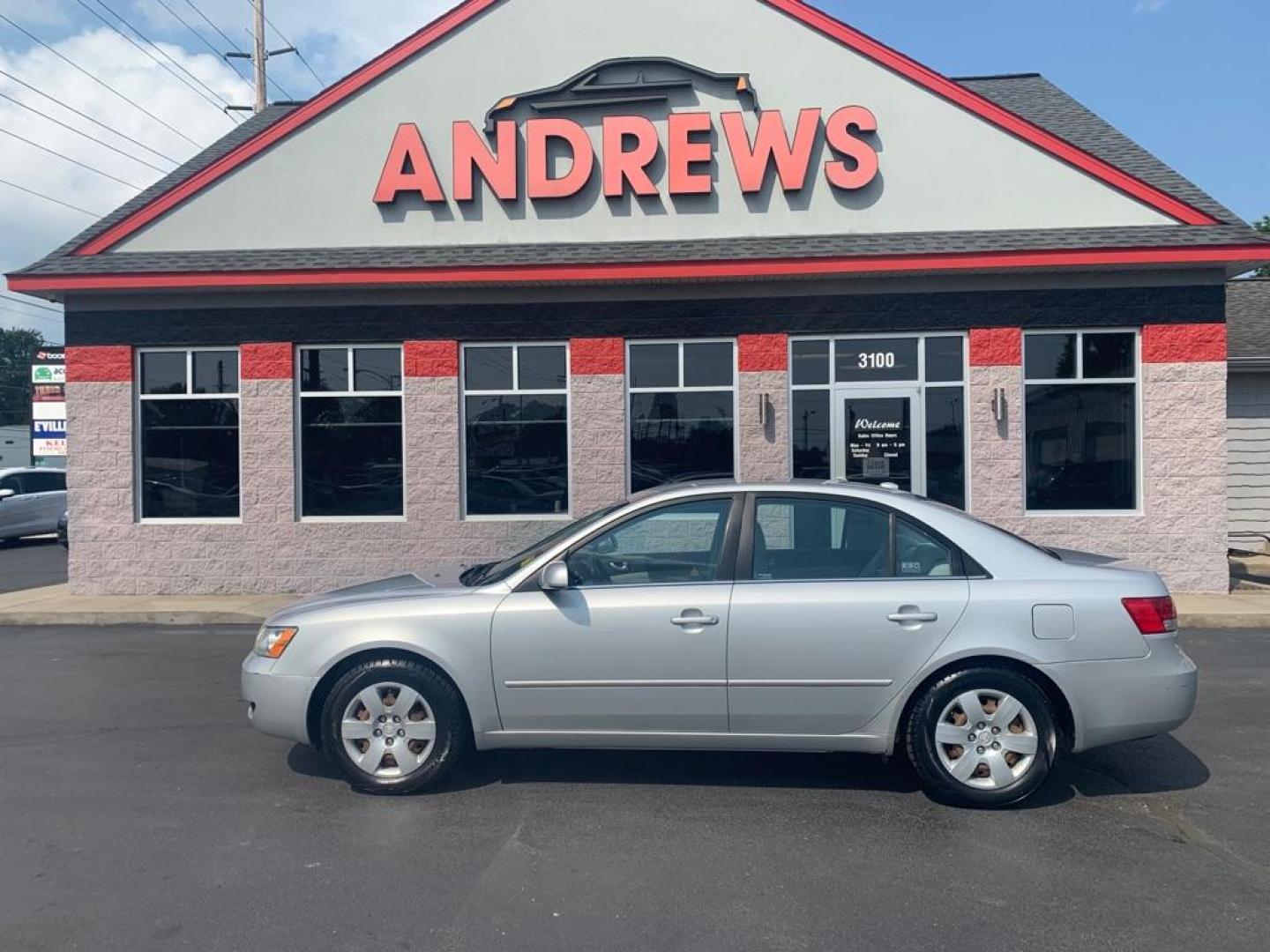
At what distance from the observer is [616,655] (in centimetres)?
518

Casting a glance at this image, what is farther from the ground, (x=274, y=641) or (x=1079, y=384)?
(x=1079, y=384)

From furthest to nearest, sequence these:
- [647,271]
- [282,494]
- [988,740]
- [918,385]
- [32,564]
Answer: [32,564] → [282,494] → [918,385] → [647,271] → [988,740]

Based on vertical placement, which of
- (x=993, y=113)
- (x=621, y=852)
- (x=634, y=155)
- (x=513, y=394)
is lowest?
(x=621, y=852)

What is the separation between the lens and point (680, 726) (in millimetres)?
5211

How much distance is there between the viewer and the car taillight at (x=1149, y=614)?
5.12 meters

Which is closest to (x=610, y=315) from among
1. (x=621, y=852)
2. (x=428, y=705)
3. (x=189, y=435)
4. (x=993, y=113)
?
(x=993, y=113)

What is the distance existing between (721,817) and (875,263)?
313 inches

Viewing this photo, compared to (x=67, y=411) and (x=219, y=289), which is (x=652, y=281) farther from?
(x=67, y=411)

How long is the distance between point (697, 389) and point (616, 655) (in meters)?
7.34

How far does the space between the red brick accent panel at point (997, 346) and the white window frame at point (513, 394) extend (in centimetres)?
471

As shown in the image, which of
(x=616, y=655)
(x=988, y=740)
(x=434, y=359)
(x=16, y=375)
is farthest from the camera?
(x=16, y=375)

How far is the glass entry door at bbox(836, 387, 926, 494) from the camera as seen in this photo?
1206 cm

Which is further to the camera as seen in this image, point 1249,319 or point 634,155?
point 1249,319

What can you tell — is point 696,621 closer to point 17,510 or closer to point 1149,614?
point 1149,614
